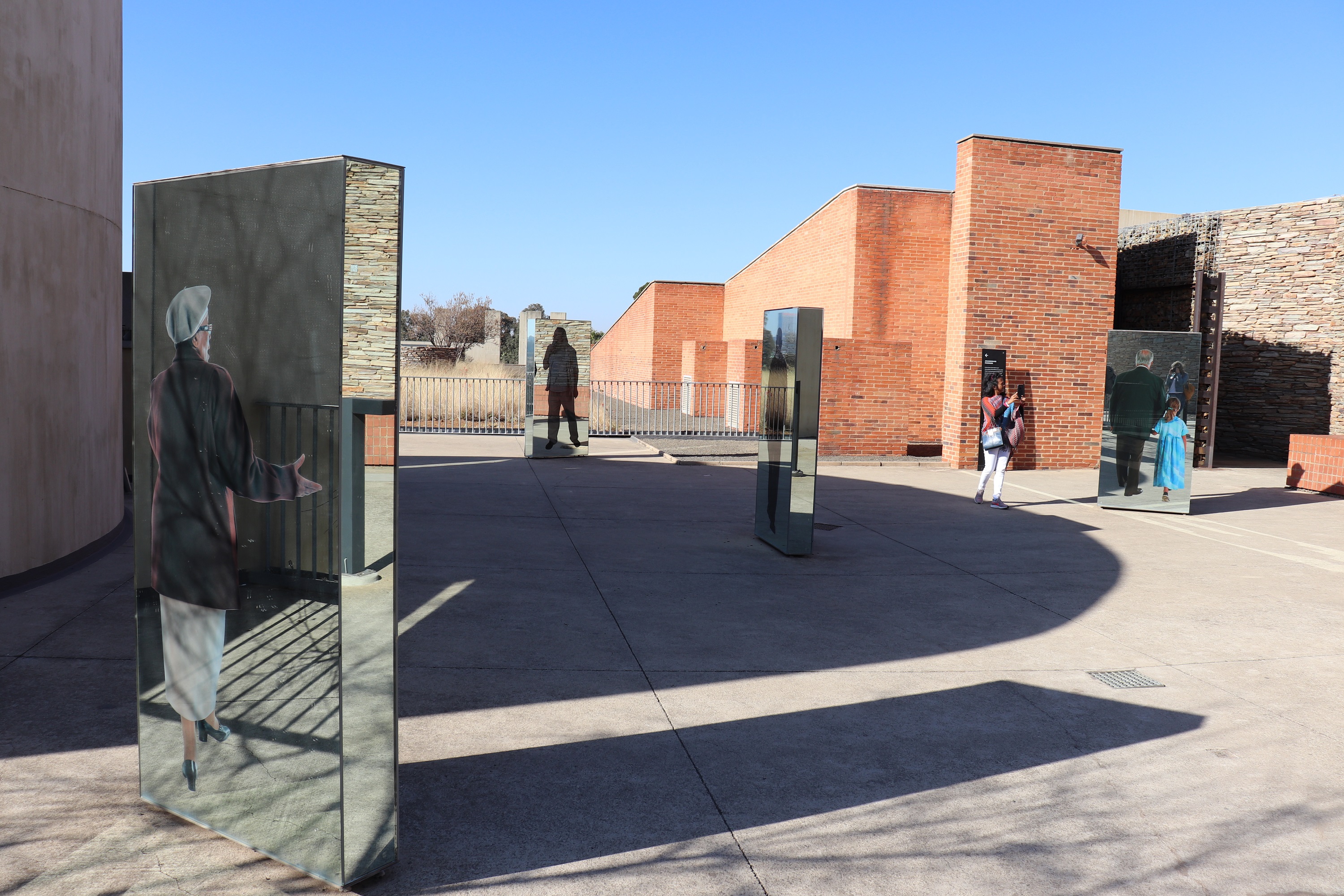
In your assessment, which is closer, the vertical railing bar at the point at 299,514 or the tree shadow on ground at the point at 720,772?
the vertical railing bar at the point at 299,514

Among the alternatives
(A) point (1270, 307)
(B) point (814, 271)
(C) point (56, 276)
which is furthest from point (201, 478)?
(A) point (1270, 307)

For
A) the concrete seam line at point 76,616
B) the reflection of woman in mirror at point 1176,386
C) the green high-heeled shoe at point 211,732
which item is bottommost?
the concrete seam line at point 76,616

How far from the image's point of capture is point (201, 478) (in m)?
2.91

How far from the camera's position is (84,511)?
23.6 feet

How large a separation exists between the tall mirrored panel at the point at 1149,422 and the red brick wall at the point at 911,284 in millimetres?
6327

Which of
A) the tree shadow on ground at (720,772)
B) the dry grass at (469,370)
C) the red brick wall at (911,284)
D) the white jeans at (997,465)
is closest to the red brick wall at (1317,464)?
the red brick wall at (911,284)

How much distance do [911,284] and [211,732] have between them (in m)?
17.1

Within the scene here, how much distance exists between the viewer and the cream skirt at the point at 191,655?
2982 millimetres

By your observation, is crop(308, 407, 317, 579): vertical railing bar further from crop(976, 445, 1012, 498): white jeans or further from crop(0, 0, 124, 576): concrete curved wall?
crop(976, 445, 1012, 498): white jeans

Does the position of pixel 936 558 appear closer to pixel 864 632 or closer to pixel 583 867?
pixel 864 632

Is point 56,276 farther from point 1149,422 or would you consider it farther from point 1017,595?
point 1149,422

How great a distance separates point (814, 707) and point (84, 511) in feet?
18.8

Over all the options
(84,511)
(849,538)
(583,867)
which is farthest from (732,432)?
(583,867)

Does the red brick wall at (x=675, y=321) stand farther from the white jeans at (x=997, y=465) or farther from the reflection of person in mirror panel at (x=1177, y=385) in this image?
the reflection of person in mirror panel at (x=1177, y=385)
